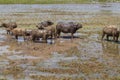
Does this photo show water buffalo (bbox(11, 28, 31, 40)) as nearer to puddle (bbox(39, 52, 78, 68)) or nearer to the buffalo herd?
the buffalo herd

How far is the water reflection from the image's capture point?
23.0 meters

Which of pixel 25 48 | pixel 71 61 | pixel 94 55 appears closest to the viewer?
pixel 71 61

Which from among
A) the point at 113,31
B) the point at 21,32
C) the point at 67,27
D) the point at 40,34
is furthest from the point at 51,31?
the point at 113,31

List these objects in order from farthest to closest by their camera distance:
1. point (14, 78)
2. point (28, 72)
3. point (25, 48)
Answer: point (25, 48), point (28, 72), point (14, 78)

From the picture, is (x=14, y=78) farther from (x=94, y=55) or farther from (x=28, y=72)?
(x=94, y=55)

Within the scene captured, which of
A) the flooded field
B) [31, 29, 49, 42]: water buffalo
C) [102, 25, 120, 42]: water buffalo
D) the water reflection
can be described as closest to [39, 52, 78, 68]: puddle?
the flooded field

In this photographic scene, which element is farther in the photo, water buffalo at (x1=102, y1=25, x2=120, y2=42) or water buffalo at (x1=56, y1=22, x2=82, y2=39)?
water buffalo at (x1=56, y1=22, x2=82, y2=39)

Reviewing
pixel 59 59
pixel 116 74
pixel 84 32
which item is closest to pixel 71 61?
pixel 59 59

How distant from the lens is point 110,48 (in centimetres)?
2412

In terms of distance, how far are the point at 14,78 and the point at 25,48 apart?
8.10 metres

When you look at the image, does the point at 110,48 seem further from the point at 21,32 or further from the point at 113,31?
the point at 21,32

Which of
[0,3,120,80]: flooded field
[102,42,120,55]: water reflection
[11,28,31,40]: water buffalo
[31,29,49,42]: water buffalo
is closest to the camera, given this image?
[0,3,120,80]: flooded field

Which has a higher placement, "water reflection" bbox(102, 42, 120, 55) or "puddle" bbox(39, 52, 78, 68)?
"puddle" bbox(39, 52, 78, 68)

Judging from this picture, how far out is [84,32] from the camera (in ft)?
106
